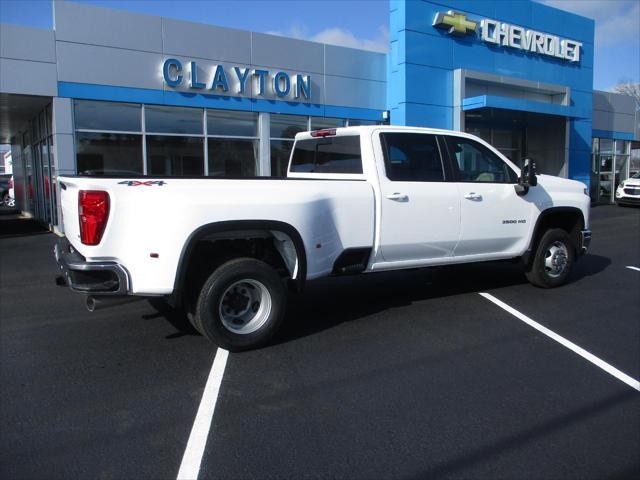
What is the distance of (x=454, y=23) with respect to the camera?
1742 centimetres

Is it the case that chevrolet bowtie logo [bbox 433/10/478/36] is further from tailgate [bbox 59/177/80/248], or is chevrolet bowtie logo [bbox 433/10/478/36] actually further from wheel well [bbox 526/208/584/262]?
tailgate [bbox 59/177/80/248]

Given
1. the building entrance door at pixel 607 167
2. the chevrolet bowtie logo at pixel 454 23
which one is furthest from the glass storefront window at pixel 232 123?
the building entrance door at pixel 607 167

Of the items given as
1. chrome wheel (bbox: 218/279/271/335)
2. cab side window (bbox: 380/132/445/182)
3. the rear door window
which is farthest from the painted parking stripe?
chrome wheel (bbox: 218/279/271/335)

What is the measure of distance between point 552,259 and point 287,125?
10.6 m

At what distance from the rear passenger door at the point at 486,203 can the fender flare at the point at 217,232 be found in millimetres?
2243

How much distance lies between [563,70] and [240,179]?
2016 centimetres

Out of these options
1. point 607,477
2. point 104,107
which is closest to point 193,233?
point 607,477

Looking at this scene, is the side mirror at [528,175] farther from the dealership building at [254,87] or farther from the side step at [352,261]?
the dealership building at [254,87]

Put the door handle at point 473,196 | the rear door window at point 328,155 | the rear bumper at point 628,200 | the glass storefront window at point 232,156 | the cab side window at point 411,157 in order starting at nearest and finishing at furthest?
the cab side window at point 411,157, the rear door window at point 328,155, the door handle at point 473,196, the glass storefront window at point 232,156, the rear bumper at point 628,200

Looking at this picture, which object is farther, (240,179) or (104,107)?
(104,107)

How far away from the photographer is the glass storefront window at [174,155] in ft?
47.1

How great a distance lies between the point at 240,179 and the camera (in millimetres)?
4867

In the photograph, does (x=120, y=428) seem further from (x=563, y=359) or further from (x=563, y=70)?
(x=563, y=70)

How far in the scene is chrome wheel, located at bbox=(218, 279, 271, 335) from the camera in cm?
498
